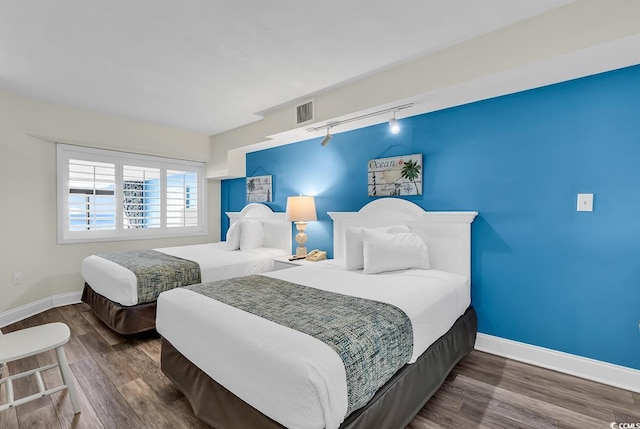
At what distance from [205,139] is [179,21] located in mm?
3309

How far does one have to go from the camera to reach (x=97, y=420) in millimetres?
1801

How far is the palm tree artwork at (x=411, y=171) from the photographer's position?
3053 millimetres

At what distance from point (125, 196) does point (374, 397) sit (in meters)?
4.42

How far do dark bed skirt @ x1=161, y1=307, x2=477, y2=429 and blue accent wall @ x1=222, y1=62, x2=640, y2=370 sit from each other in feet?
2.58

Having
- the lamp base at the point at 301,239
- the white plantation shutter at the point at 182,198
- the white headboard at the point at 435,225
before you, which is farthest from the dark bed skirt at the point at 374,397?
the white plantation shutter at the point at 182,198

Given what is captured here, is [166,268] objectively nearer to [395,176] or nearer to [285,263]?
[285,263]

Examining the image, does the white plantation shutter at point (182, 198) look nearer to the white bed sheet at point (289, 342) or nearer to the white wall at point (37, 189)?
the white wall at point (37, 189)

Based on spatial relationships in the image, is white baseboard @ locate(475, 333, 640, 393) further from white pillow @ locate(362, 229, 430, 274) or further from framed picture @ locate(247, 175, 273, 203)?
framed picture @ locate(247, 175, 273, 203)

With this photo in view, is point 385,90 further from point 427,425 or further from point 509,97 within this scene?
point 427,425

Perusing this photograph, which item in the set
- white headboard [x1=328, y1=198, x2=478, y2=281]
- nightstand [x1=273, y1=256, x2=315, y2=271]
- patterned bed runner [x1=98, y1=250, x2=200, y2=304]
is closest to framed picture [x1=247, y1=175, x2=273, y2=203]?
nightstand [x1=273, y1=256, x2=315, y2=271]

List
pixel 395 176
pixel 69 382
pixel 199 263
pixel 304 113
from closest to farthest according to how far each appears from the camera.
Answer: pixel 69 382 < pixel 395 176 < pixel 199 263 < pixel 304 113

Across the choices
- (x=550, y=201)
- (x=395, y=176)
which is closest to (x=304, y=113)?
(x=395, y=176)

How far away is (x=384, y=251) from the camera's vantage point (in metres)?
2.62

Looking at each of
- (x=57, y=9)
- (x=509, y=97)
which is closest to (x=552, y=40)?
(x=509, y=97)
